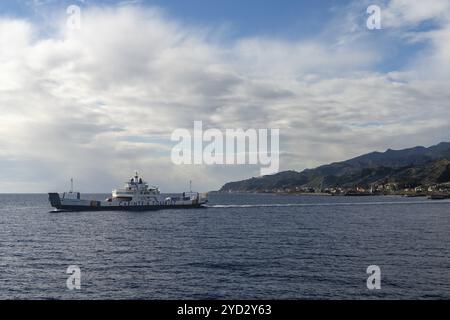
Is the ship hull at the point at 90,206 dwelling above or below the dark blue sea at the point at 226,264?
above

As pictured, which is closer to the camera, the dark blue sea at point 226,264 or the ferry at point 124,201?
the dark blue sea at point 226,264

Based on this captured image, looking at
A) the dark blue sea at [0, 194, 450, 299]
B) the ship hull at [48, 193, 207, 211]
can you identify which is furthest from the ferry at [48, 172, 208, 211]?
the dark blue sea at [0, 194, 450, 299]

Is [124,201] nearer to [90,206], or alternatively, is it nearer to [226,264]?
[90,206]

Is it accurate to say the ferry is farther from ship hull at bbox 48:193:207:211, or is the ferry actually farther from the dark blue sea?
the dark blue sea

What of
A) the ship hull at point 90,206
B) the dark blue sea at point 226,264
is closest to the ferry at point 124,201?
the ship hull at point 90,206

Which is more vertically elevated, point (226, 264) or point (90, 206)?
point (90, 206)

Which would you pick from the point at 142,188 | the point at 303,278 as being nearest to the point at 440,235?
the point at 303,278

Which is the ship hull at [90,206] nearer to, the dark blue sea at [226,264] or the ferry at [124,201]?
the ferry at [124,201]

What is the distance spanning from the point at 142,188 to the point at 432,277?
127 metres

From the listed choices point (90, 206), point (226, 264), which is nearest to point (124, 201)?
point (90, 206)

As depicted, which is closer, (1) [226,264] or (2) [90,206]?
(1) [226,264]

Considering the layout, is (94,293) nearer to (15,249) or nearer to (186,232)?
(15,249)

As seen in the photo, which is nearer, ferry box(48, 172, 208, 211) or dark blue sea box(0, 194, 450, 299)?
dark blue sea box(0, 194, 450, 299)

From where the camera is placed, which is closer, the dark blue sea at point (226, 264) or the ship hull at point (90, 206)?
the dark blue sea at point (226, 264)
